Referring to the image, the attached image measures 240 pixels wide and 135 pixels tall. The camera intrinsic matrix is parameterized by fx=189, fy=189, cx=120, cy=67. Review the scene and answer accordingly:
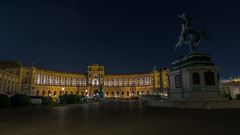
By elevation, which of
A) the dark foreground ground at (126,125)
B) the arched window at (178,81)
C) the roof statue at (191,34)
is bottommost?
the dark foreground ground at (126,125)

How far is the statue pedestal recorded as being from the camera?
83.8ft

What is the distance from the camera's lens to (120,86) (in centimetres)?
14538

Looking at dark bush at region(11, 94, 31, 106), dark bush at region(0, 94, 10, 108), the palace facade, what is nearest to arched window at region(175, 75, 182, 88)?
dark bush at region(0, 94, 10, 108)

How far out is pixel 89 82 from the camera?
143 meters

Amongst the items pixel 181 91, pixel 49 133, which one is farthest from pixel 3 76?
pixel 49 133

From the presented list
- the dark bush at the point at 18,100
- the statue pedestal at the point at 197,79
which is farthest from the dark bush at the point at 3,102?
the statue pedestal at the point at 197,79

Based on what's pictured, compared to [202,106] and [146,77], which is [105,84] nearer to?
[146,77]

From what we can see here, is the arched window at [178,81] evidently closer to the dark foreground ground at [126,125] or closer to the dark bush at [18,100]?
the dark foreground ground at [126,125]

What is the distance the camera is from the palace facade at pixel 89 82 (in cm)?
11338

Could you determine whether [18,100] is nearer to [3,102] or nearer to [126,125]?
[3,102]

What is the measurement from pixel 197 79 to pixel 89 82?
121924 mm

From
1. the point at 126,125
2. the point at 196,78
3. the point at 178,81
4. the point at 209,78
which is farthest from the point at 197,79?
the point at 126,125

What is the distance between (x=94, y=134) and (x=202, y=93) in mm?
20977

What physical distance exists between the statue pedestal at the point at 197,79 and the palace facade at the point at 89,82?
85716 mm
